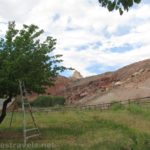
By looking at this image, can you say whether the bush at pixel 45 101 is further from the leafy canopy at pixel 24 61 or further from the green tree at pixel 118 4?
the green tree at pixel 118 4

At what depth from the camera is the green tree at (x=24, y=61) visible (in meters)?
19.8

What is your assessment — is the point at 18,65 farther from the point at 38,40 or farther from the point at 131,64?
the point at 131,64

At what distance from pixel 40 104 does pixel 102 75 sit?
2324 cm

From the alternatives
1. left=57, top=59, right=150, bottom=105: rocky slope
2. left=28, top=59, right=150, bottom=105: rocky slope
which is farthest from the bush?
left=57, top=59, right=150, bottom=105: rocky slope

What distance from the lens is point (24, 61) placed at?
784 inches

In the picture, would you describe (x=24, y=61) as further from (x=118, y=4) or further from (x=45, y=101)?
(x=45, y=101)

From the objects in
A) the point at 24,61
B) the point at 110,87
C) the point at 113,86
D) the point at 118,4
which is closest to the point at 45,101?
the point at 110,87

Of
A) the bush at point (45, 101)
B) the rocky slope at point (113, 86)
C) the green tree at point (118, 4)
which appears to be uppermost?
the rocky slope at point (113, 86)

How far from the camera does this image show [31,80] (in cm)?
2041

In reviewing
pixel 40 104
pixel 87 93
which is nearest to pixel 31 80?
pixel 40 104

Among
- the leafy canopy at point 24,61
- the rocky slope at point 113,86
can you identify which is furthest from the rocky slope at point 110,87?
the leafy canopy at point 24,61

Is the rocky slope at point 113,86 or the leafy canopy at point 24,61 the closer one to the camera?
the leafy canopy at point 24,61

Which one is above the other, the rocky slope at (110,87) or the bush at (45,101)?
the rocky slope at (110,87)

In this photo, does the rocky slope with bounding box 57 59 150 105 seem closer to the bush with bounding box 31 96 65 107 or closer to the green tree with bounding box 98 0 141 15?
the bush with bounding box 31 96 65 107
